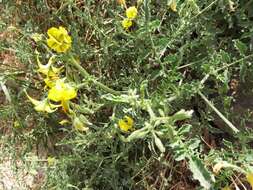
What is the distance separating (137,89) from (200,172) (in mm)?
485

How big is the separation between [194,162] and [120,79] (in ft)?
2.14

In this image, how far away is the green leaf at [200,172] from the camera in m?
1.55

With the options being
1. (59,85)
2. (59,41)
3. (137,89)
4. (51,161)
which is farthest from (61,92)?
(51,161)

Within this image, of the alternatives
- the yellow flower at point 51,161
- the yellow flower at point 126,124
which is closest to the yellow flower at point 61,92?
the yellow flower at point 126,124

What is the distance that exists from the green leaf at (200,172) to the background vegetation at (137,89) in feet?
0.67

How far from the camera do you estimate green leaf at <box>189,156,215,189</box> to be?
5.08 ft

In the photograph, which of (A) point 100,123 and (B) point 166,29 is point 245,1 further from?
(A) point 100,123

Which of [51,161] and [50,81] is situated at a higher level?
[50,81]

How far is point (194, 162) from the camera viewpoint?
1579 millimetres

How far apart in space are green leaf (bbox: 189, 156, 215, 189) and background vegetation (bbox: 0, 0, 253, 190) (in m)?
0.20

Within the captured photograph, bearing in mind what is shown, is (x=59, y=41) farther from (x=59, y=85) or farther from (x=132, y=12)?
(x=132, y=12)

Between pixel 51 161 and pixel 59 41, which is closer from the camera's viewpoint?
pixel 59 41

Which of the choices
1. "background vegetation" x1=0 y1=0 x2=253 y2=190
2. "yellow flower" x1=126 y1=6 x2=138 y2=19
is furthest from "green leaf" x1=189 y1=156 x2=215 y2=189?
"yellow flower" x1=126 y1=6 x2=138 y2=19

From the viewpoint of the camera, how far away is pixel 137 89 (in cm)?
196
